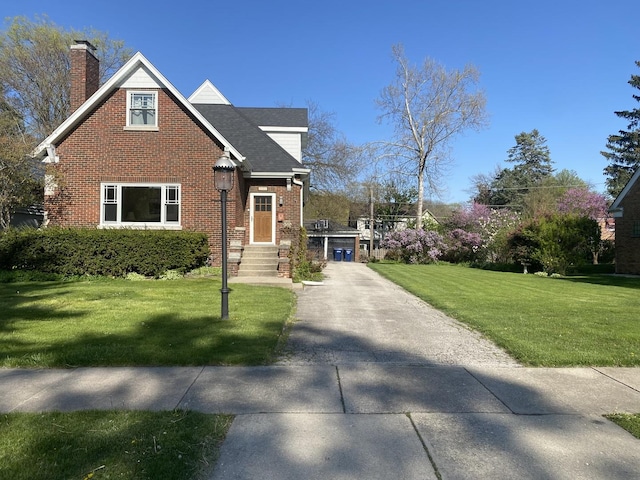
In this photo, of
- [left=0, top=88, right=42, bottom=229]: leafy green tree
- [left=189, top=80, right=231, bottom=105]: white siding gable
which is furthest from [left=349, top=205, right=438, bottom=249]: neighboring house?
[left=0, top=88, right=42, bottom=229]: leafy green tree

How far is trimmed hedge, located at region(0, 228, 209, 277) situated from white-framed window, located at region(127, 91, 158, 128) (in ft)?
13.9

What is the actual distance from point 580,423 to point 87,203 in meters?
15.7

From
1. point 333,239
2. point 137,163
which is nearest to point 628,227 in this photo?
point 137,163

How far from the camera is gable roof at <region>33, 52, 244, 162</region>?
14.9 m

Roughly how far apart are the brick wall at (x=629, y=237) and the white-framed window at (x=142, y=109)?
877 inches

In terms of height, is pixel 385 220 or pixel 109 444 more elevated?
pixel 385 220

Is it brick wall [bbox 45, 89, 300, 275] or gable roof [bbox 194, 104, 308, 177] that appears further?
gable roof [bbox 194, 104, 308, 177]

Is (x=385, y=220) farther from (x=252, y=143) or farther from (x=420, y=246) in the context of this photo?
(x=252, y=143)

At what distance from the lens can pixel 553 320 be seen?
7996mm

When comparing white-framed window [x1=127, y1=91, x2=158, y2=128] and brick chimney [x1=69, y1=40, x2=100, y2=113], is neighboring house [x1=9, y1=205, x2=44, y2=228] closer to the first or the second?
brick chimney [x1=69, y1=40, x2=100, y2=113]

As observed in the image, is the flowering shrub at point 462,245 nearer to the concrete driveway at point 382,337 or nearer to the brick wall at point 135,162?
the brick wall at point 135,162

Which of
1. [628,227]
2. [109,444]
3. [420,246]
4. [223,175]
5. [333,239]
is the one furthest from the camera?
[333,239]

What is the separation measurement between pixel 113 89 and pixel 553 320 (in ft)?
49.7

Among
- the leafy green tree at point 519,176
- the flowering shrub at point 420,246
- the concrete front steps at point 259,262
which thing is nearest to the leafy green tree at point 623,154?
the leafy green tree at point 519,176
